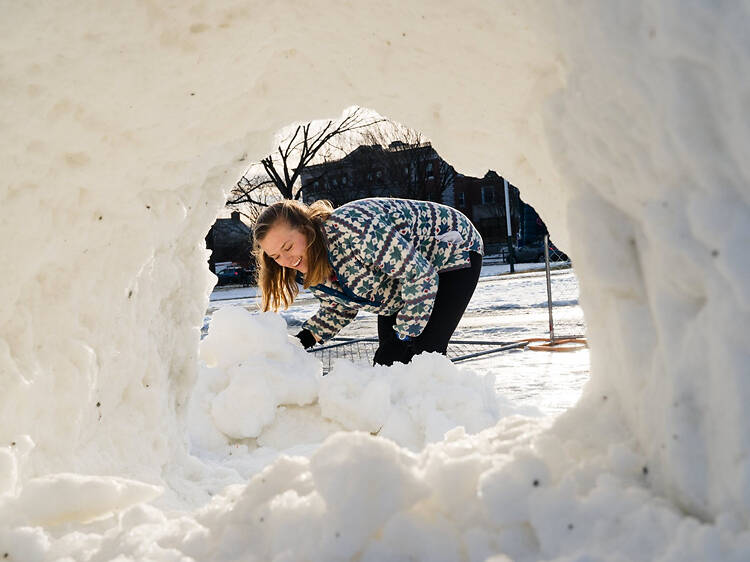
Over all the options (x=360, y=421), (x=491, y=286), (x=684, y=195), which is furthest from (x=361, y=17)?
(x=491, y=286)

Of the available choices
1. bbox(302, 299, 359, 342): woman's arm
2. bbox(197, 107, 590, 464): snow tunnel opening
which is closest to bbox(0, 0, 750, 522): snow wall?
bbox(197, 107, 590, 464): snow tunnel opening

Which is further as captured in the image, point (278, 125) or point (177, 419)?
point (177, 419)

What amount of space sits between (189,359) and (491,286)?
36.0 ft

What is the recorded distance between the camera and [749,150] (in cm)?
93

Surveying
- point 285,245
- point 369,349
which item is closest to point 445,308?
point 285,245

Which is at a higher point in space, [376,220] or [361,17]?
[361,17]

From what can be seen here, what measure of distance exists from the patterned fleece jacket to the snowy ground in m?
0.53

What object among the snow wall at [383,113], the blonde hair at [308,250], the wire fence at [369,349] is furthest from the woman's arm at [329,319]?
the snow wall at [383,113]

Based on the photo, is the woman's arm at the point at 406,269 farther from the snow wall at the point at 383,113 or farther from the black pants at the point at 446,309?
the snow wall at the point at 383,113

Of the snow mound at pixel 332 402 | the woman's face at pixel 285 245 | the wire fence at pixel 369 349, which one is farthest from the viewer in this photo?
the wire fence at pixel 369 349

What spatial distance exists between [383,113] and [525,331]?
508cm

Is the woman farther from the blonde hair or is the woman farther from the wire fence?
the wire fence

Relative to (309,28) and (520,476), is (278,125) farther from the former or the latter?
(520,476)

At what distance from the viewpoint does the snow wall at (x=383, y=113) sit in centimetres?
97
